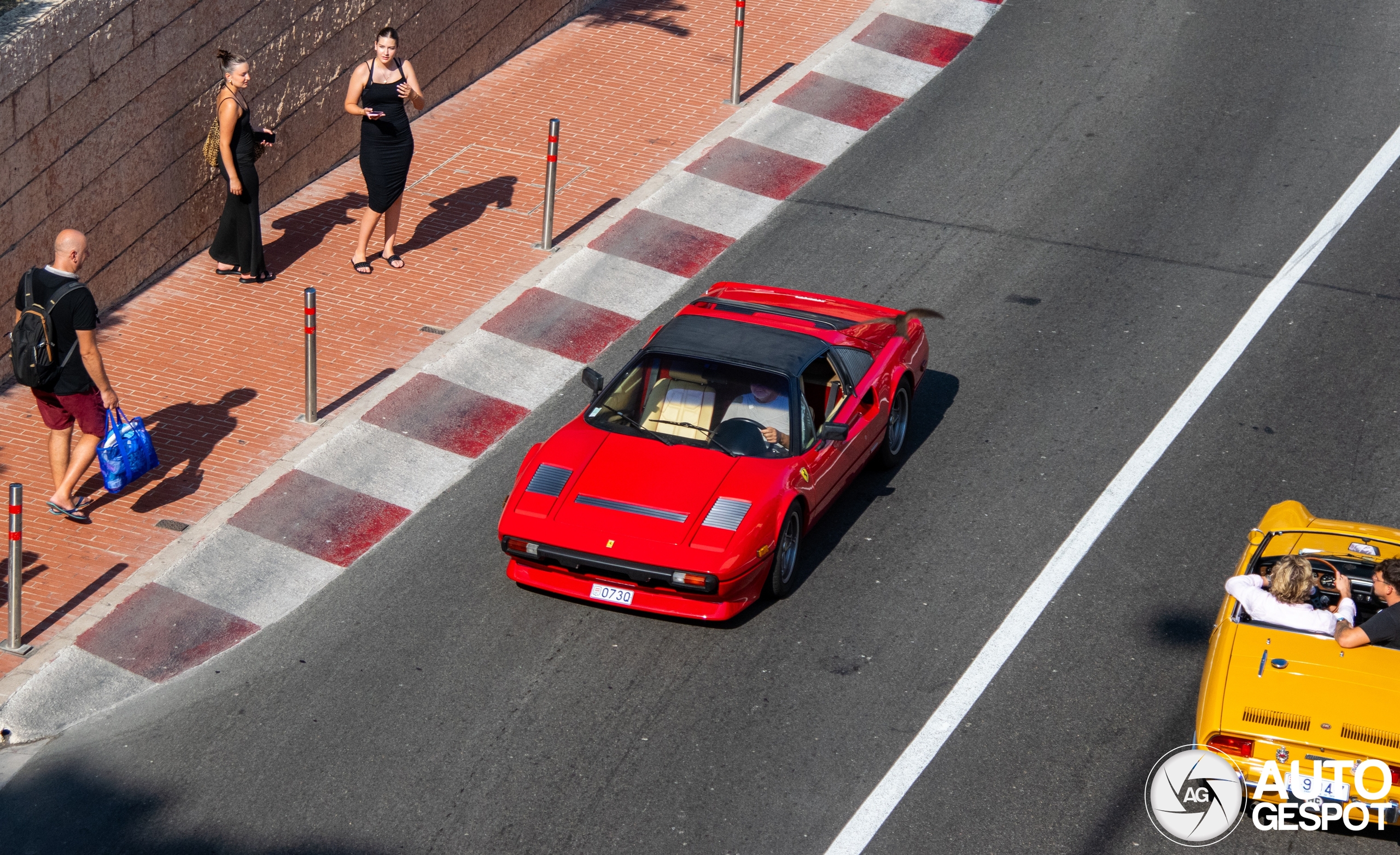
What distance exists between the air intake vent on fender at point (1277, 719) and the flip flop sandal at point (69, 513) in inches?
304

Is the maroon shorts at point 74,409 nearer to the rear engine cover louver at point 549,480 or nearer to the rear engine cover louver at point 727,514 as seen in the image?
the rear engine cover louver at point 549,480

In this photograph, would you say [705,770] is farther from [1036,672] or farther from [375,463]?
[375,463]

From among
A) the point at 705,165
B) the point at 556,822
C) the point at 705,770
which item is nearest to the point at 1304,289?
the point at 705,165

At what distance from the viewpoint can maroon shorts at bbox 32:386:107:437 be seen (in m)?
9.84

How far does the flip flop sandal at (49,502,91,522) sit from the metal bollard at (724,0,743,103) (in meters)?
8.79

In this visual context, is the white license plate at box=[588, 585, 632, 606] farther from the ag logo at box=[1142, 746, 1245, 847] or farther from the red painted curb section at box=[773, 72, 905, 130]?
the red painted curb section at box=[773, 72, 905, 130]

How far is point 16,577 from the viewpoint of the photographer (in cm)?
880

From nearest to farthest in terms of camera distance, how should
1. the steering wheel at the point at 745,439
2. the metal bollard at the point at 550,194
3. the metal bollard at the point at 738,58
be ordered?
the steering wheel at the point at 745,439, the metal bollard at the point at 550,194, the metal bollard at the point at 738,58

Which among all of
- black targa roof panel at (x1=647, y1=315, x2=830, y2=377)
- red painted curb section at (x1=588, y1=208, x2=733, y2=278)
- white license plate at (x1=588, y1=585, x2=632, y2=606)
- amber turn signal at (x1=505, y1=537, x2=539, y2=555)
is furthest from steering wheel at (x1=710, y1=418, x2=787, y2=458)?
red painted curb section at (x1=588, y1=208, x2=733, y2=278)

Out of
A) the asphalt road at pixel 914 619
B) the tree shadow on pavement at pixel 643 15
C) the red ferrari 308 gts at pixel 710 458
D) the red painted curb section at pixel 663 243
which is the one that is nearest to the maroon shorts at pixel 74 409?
the asphalt road at pixel 914 619

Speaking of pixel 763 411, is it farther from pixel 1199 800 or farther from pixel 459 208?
pixel 459 208

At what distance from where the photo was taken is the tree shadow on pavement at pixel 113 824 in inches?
293

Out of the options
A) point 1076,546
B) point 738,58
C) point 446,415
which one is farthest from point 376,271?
point 1076,546

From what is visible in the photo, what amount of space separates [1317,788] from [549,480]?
4770mm
